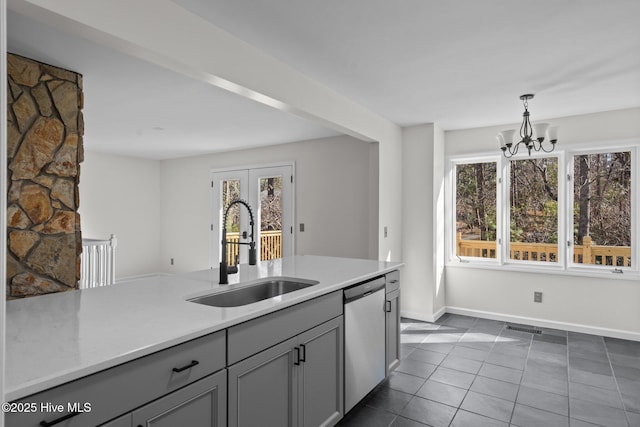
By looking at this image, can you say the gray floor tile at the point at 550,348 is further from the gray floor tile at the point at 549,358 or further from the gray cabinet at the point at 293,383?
the gray cabinet at the point at 293,383

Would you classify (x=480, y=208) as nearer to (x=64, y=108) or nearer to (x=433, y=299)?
(x=433, y=299)

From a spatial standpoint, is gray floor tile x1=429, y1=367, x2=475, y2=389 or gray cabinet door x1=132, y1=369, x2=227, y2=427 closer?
gray cabinet door x1=132, y1=369, x2=227, y2=427

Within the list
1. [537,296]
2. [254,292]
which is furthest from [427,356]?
[254,292]

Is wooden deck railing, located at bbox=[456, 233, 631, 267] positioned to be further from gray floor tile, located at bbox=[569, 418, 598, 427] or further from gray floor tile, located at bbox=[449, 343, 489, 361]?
gray floor tile, located at bbox=[569, 418, 598, 427]

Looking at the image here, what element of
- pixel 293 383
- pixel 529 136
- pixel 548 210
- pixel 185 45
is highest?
pixel 185 45

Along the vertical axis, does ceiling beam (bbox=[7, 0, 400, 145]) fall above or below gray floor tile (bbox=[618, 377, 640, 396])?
above

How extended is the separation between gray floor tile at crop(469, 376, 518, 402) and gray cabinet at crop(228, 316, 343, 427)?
1.28 metres

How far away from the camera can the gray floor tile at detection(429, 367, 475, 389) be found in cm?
291

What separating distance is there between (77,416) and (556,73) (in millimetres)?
3627

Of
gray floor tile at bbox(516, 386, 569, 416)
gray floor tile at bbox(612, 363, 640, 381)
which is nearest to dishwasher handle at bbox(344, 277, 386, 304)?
gray floor tile at bbox(516, 386, 569, 416)

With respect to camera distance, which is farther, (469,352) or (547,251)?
(547,251)

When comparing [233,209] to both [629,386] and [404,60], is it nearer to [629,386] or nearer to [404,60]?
[404,60]

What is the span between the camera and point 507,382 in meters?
2.93

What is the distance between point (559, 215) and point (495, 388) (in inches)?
97.4
